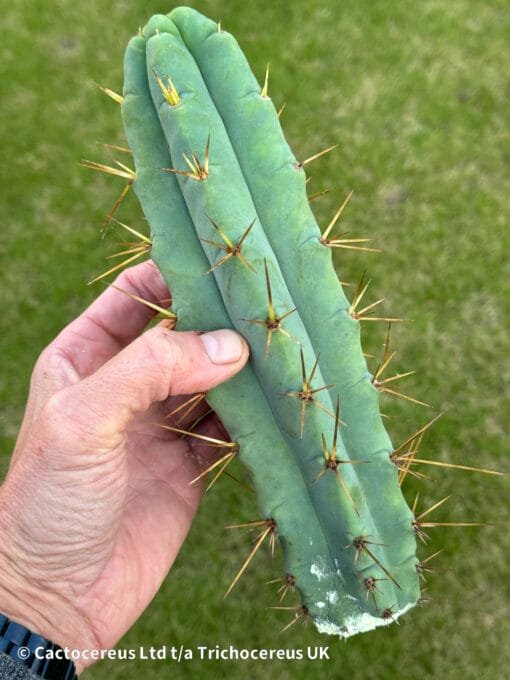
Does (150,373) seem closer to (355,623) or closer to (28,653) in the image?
(28,653)

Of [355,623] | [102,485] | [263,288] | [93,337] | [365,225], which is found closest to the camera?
[263,288]

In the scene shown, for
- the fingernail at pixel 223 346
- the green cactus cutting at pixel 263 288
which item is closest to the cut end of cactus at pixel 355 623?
the green cactus cutting at pixel 263 288

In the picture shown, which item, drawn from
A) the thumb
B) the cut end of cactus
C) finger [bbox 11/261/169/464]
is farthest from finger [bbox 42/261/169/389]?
the cut end of cactus

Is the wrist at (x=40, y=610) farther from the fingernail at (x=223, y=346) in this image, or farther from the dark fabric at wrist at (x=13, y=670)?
the fingernail at (x=223, y=346)

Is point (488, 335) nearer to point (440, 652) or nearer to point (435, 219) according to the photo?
point (435, 219)

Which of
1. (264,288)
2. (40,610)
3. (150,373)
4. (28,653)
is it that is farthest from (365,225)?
(28,653)

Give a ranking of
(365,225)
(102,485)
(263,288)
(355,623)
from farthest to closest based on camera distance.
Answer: (365,225) < (355,623) < (102,485) < (263,288)

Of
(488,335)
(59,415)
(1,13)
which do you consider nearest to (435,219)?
(488,335)
